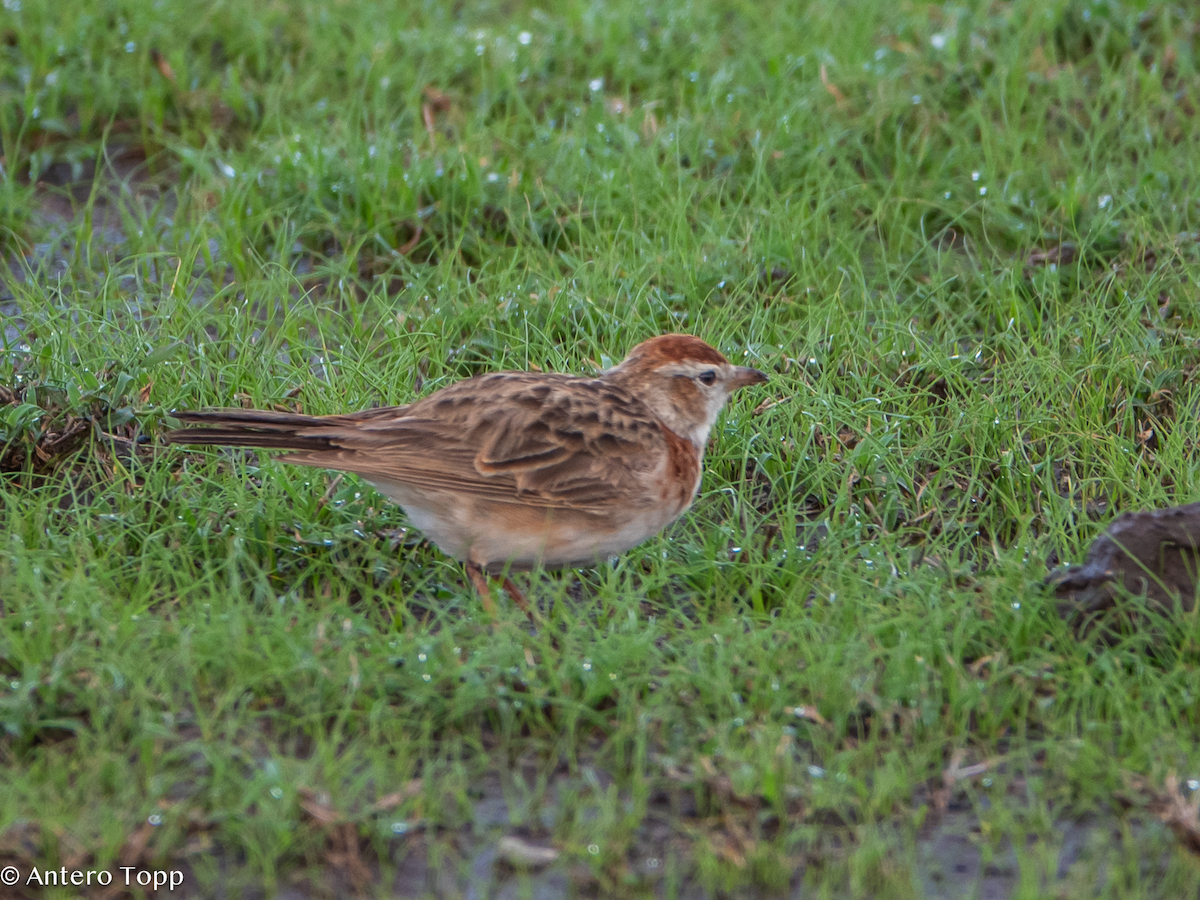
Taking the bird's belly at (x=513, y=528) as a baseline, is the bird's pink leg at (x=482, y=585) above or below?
below

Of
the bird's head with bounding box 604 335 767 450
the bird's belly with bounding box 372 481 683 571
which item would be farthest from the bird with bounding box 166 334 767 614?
the bird's head with bounding box 604 335 767 450

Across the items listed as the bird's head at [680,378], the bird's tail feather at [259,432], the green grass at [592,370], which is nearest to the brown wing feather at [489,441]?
the bird's tail feather at [259,432]

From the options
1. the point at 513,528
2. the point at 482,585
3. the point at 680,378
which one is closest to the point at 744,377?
the point at 680,378

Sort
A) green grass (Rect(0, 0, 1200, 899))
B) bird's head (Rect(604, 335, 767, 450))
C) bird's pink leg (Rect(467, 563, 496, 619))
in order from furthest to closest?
bird's head (Rect(604, 335, 767, 450))
bird's pink leg (Rect(467, 563, 496, 619))
green grass (Rect(0, 0, 1200, 899))

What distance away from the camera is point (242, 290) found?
6922mm

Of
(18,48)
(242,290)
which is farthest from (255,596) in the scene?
(18,48)

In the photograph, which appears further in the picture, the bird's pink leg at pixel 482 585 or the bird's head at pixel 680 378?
the bird's head at pixel 680 378

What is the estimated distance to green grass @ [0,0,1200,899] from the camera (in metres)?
4.04

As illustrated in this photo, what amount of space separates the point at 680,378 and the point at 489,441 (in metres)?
0.87

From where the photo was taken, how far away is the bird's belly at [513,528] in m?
4.96

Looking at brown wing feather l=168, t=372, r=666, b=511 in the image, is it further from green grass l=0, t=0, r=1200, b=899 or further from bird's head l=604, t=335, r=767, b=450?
green grass l=0, t=0, r=1200, b=899

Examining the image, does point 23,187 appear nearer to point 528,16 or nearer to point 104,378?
point 104,378

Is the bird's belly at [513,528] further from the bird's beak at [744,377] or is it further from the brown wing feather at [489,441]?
the bird's beak at [744,377]

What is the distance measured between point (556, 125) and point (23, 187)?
3.11 metres
